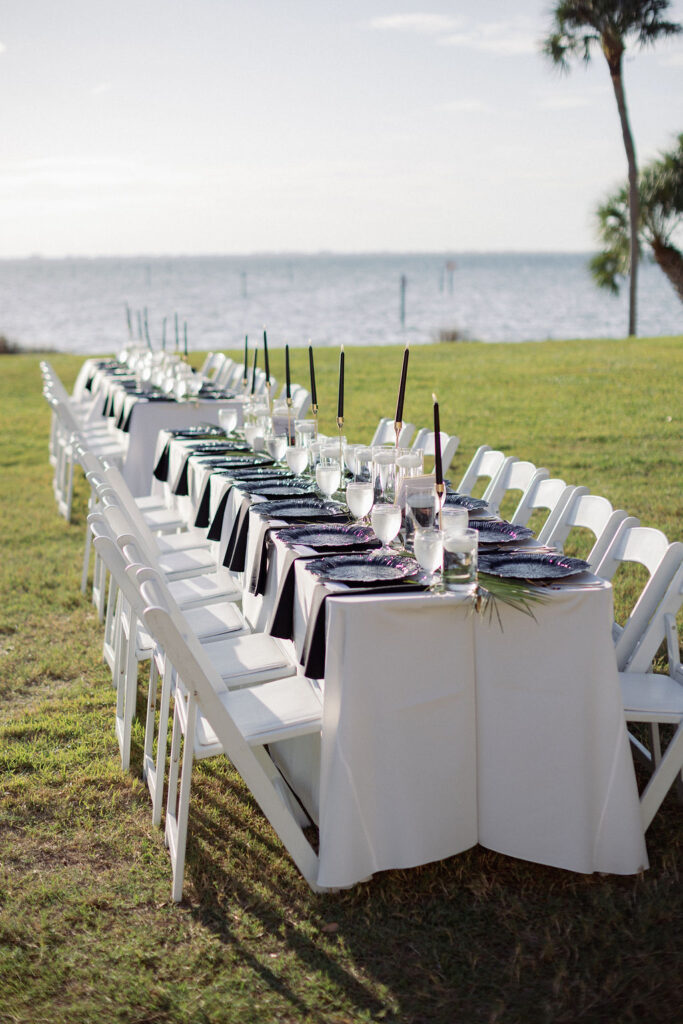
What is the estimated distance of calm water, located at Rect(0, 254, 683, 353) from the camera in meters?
42.2

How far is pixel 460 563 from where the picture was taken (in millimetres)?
2902

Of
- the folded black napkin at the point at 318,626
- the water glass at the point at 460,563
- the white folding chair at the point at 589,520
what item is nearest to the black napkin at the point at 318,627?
the folded black napkin at the point at 318,626

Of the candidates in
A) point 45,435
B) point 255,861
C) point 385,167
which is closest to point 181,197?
point 385,167

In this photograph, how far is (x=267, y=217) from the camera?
77.5 metres

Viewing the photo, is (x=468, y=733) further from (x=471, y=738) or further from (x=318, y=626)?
(x=318, y=626)

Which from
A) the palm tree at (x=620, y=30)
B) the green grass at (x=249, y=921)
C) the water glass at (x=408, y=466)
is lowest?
the green grass at (x=249, y=921)

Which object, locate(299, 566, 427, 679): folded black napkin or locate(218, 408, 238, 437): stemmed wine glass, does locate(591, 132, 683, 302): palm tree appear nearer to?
locate(218, 408, 238, 437): stemmed wine glass

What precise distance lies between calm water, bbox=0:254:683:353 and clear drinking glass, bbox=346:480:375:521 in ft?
71.2

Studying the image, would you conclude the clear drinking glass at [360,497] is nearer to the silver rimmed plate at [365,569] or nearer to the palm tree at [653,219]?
the silver rimmed plate at [365,569]

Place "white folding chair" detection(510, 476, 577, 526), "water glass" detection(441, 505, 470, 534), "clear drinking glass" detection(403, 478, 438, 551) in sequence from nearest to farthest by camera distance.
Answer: "water glass" detection(441, 505, 470, 534)
"clear drinking glass" detection(403, 478, 438, 551)
"white folding chair" detection(510, 476, 577, 526)

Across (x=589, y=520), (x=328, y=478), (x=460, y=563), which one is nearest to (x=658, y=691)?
(x=589, y=520)

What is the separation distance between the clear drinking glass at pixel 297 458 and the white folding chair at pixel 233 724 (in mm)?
1370

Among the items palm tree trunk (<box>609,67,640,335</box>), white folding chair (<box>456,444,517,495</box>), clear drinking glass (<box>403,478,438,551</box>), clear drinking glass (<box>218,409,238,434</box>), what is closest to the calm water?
palm tree trunk (<box>609,67,640,335</box>)

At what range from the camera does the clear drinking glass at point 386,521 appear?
3.21 metres
